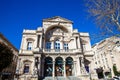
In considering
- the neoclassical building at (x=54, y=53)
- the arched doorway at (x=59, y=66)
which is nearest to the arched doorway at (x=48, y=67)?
the neoclassical building at (x=54, y=53)

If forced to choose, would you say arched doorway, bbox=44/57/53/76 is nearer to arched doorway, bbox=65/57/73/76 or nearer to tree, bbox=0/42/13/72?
arched doorway, bbox=65/57/73/76

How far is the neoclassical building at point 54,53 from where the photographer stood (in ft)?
81.5

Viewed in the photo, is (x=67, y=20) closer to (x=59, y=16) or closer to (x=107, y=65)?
(x=59, y=16)

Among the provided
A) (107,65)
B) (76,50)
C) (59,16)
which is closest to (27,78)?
(76,50)

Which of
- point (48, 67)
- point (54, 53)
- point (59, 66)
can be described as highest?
point (54, 53)

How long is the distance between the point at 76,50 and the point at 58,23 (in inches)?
372

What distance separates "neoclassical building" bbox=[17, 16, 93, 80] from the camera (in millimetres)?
24833

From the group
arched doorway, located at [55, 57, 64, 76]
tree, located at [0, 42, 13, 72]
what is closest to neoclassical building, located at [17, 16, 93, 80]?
arched doorway, located at [55, 57, 64, 76]

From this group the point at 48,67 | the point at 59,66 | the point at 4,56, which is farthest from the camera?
the point at 59,66

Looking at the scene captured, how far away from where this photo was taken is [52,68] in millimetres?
26125

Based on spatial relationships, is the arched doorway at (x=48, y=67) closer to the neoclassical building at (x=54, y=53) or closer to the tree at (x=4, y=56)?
the neoclassical building at (x=54, y=53)

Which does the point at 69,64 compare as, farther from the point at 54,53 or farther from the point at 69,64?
the point at 54,53

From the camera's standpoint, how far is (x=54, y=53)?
26.4 metres

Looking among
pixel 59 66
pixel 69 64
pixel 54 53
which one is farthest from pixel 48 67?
pixel 69 64
